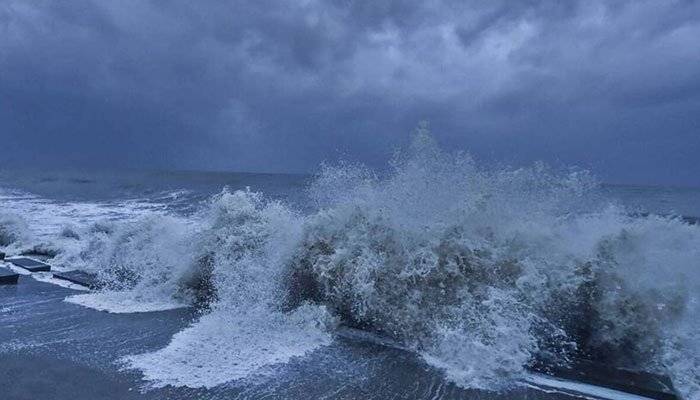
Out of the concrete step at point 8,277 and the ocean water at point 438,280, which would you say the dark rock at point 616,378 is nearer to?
the ocean water at point 438,280

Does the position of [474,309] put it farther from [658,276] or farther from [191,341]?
[191,341]

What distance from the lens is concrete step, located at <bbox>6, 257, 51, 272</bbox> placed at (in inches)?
304

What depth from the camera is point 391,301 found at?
A: 17.1ft

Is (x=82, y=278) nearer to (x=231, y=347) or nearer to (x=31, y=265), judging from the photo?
(x=31, y=265)

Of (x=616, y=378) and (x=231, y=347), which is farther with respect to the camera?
(x=231, y=347)

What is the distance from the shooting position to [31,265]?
791cm

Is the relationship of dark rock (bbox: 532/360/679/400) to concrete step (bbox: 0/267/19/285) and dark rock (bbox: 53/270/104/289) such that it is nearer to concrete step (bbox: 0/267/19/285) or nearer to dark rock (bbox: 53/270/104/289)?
dark rock (bbox: 53/270/104/289)

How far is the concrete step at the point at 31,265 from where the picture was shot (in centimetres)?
773

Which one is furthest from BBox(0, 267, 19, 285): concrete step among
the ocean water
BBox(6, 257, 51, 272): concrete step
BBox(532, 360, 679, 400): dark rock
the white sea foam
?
BBox(532, 360, 679, 400): dark rock

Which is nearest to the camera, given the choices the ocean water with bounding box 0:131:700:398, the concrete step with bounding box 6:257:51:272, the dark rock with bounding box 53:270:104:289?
the ocean water with bounding box 0:131:700:398

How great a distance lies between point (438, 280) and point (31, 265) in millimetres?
6905

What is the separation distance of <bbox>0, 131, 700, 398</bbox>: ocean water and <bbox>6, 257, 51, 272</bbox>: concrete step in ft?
3.57

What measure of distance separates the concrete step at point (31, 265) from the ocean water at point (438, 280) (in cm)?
109

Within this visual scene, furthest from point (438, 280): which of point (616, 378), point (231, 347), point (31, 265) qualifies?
point (31, 265)
